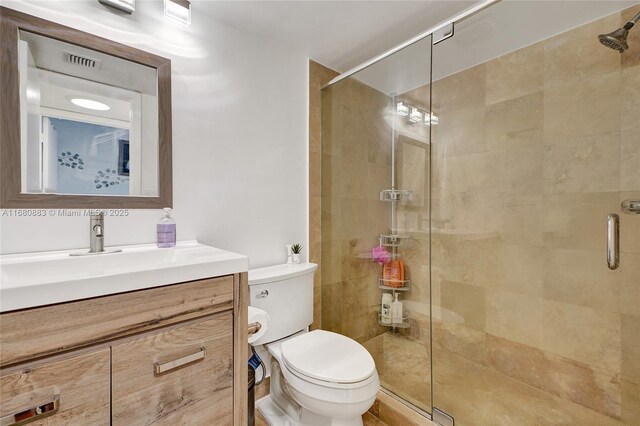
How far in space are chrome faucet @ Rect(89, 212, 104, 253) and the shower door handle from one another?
215 cm

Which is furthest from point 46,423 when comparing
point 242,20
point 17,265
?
point 242,20

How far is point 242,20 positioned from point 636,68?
1905mm

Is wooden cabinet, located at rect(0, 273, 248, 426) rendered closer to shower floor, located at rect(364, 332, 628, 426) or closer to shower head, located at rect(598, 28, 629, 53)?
shower floor, located at rect(364, 332, 628, 426)

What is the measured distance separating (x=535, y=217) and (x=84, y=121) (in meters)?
2.23

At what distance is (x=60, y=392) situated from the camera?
66 centimetres

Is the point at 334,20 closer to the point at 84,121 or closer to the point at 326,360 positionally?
the point at 84,121

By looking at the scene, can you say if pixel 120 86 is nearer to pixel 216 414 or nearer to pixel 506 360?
pixel 216 414

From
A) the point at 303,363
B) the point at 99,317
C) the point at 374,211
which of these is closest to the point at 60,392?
the point at 99,317

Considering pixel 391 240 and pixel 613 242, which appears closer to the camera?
pixel 613 242

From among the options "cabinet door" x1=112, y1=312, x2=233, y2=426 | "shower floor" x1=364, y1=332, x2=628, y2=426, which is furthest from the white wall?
"shower floor" x1=364, y1=332, x2=628, y2=426

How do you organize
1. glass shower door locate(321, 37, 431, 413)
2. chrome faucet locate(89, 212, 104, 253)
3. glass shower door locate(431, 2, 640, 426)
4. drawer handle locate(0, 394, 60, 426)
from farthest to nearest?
1. glass shower door locate(321, 37, 431, 413)
2. glass shower door locate(431, 2, 640, 426)
3. chrome faucet locate(89, 212, 104, 253)
4. drawer handle locate(0, 394, 60, 426)

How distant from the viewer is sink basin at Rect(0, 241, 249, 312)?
621 mm

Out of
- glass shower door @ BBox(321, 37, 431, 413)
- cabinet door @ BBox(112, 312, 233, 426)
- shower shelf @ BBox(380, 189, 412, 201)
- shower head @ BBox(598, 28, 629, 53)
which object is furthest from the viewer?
shower shelf @ BBox(380, 189, 412, 201)

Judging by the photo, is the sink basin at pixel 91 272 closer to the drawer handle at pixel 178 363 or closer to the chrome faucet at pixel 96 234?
the chrome faucet at pixel 96 234
